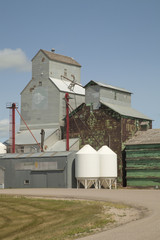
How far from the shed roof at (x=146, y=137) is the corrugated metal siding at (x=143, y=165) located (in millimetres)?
656

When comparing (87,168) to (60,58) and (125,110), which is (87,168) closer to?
(125,110)

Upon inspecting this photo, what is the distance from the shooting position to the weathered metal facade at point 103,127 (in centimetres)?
5272

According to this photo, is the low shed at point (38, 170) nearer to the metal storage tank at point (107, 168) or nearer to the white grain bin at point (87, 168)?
the white grain bin at point (87, 168)

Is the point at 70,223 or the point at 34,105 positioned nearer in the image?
the point at 70,223

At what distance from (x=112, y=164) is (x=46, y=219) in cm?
2809

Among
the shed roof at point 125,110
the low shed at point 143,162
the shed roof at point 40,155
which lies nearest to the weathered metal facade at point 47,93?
the shed roof at point 125,110

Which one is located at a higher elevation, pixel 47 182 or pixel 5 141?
pixel 5 141

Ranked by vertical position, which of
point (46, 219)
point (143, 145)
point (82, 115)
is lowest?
point (46, 219)

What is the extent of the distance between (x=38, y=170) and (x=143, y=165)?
13376 millimetres

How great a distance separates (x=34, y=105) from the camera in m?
64.9

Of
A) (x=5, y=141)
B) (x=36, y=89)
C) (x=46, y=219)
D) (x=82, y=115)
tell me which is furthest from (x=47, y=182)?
(x=46, y=219)

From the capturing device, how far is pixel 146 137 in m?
51.8

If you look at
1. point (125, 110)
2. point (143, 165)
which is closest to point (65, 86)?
point (125, 110)

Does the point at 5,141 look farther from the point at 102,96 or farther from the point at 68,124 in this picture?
the point at 102,96
